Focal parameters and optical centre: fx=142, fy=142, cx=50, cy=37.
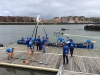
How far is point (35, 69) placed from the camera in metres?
11.7

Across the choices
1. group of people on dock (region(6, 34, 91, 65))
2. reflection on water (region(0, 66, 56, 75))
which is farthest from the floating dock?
group of people on dock (region(6, 34, 91, 65))

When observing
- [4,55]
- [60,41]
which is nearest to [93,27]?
[60,41]

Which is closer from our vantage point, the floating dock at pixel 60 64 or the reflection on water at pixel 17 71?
the floating dock at pixel 60 64

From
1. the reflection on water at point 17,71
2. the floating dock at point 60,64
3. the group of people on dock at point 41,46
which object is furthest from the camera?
the reflection on water at point 17,71

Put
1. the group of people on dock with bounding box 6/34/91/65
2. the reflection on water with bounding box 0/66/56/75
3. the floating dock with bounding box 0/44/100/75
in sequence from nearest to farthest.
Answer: the floating dock with bounding box 0/44/100/75, the group of people on dock with bounding box 6/34/91/65, the reflection on water with bounding box 0/66/56/75

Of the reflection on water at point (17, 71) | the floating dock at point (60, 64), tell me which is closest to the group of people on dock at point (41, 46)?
the floating dock at point (60, 64)

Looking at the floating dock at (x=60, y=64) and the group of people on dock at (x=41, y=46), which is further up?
the group of people on dock at (x=41, y=46)

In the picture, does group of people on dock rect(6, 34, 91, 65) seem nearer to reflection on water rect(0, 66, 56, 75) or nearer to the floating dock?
the floating dock

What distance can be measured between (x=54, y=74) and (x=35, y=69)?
164cm

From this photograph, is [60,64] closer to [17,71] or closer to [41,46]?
[17,71]

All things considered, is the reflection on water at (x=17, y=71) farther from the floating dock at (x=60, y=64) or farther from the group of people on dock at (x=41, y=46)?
the group of people on dock at (x=41, y=46)

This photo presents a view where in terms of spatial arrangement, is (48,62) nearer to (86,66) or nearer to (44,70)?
(44,70)

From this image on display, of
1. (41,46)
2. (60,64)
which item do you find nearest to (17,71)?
(60,64)

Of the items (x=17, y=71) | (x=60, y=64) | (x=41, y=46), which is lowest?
(x=17, y=71)
